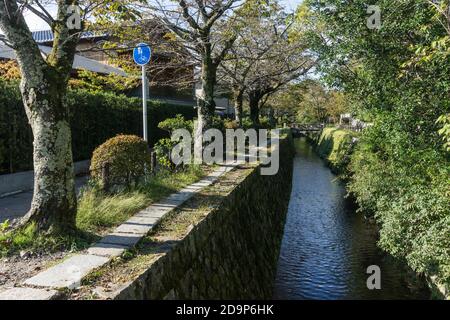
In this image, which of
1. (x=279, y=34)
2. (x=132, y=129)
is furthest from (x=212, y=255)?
(x=279, y=34)

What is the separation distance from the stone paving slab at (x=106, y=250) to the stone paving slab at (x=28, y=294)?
94 centimetres

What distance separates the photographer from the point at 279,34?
19.7 m

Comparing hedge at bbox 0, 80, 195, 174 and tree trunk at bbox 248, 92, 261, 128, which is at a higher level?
tree trunk at bbox 248, 92, 261, 128

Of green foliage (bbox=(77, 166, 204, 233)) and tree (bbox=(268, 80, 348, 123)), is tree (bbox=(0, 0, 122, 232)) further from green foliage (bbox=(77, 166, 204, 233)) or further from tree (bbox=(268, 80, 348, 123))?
tree (bbox=(268, 80, 348, 123))

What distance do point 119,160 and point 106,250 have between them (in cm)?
314

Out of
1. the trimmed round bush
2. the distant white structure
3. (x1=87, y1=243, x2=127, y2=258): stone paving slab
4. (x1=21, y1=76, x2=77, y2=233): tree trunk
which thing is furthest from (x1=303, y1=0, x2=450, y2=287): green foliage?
(x1=21, y1=76, x2=77, y2=233): tree trunk

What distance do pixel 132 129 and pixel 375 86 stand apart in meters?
8.62

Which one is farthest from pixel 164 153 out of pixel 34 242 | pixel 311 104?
pixel 311 104

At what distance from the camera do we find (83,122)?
1137 centimetres

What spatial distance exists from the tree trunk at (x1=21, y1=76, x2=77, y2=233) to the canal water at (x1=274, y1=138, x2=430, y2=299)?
5253 mm

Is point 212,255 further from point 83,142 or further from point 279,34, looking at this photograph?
point 279,34

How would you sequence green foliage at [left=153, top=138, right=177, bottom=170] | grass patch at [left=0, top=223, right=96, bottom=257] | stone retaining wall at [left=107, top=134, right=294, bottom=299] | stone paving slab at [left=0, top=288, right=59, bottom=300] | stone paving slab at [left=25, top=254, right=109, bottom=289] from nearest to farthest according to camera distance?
stone paving slab at [left=0, top=288, right=59, bottom=300] → stone paving slab at [left=25, top=254, right=109, bottom=289] → stone retaining wall at [left=107, top=134, right=294, bottom=299] → grass patch at [left=0, top=223, right=96, bottom=257] → green foliage at [left=153, top=138, right=177, bottom=170]

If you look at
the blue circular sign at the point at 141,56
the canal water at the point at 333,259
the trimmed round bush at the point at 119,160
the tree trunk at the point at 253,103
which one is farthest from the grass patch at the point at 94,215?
the tree trunk at the point at 253,103

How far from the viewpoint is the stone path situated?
134 inches
